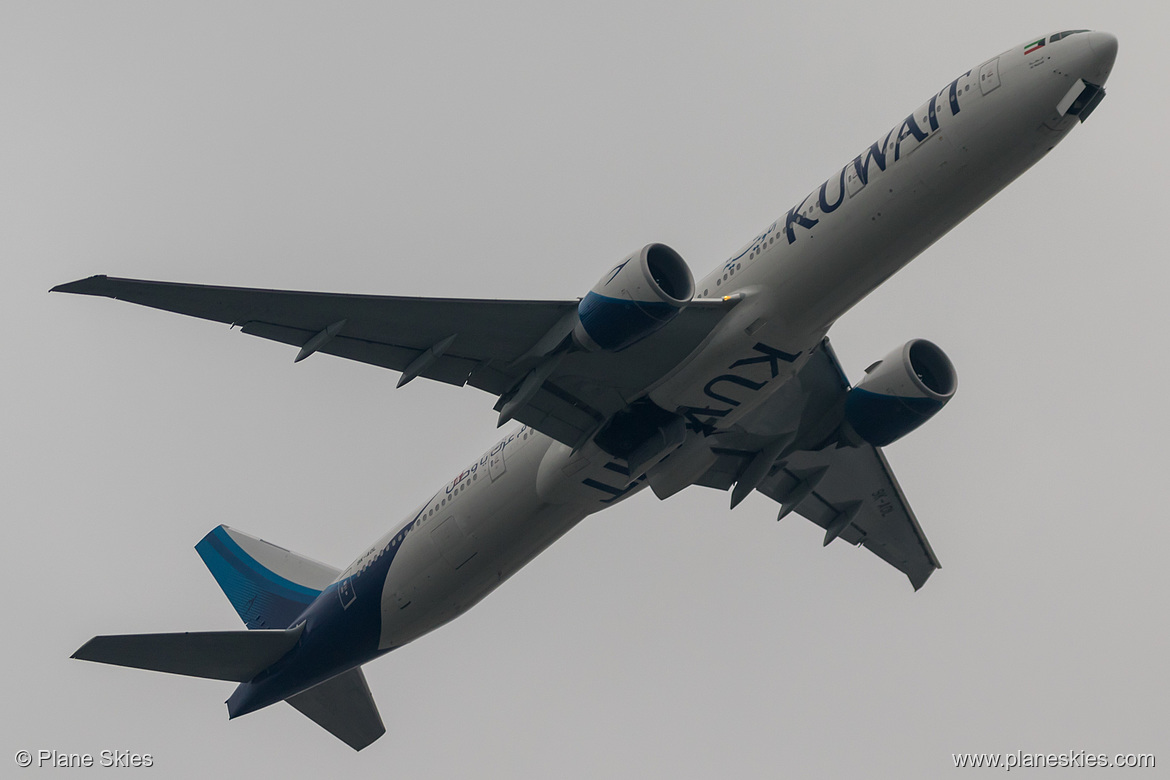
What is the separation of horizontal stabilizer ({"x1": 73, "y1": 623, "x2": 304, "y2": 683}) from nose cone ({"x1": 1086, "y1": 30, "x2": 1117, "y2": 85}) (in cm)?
2063

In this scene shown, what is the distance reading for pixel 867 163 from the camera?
2361cm

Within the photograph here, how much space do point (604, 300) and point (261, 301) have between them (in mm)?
6223

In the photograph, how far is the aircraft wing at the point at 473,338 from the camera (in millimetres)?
23266

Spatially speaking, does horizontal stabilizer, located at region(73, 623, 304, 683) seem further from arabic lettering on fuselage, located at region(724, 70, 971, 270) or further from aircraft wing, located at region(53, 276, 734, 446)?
arabic lettering on fuselage, located at region(724, 70, 971, 270)

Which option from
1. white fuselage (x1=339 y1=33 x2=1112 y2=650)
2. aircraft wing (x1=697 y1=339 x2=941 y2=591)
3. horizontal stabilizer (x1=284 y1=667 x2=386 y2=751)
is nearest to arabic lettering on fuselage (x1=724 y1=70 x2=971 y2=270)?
white fuselage (x1=339 y1=33 x2=1112 y2=650)

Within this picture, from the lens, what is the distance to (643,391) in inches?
1009

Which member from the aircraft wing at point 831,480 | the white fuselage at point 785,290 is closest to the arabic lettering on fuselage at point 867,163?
the white fuselage at point 785,290

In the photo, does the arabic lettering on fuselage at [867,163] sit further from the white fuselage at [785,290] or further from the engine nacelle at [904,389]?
the engine nacelle at [904,389]

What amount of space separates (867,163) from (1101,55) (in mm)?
4317

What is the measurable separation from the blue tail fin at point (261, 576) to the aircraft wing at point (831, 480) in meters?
10.4

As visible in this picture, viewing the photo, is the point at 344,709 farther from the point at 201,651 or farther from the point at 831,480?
the point at 831,480

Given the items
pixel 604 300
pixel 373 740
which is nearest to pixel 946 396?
pixel 604 300

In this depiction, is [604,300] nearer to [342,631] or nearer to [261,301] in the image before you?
[261,301]

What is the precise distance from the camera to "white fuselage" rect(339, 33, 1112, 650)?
2239 cm
